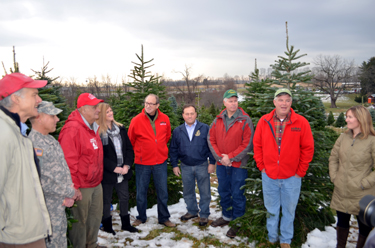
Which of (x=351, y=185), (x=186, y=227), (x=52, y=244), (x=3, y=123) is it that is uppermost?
(x=3, y=123)

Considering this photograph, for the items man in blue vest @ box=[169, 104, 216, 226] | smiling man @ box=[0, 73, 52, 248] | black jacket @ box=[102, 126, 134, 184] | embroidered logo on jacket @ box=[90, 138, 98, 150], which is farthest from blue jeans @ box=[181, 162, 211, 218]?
smiling man @ box=[0, 73, 52, 248]

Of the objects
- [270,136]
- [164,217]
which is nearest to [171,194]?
[164,217]

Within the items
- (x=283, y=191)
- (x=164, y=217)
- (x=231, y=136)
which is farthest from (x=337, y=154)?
(x=164, y=217)

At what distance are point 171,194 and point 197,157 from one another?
1.89 m

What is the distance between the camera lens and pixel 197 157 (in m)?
5.16

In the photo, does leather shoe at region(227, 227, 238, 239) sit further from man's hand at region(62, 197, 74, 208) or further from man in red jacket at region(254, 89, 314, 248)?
man's hand at region(62, 197, 74, 208)

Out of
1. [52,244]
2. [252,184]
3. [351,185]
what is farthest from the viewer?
[252,184]

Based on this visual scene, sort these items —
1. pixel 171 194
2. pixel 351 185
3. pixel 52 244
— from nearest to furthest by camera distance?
pixel 52 244
pixel 351 185
pixel 171 194

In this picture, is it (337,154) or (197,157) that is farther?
(197,157)

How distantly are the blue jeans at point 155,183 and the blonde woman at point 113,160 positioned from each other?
33 centimetres

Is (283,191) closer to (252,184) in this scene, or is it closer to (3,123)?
(252,184)

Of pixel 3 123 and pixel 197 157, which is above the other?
pixel 3 123

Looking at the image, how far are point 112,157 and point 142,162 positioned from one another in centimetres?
Answer: 70

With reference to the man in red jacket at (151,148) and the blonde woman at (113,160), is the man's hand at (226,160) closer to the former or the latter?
the man in red jacket at (151,148)
